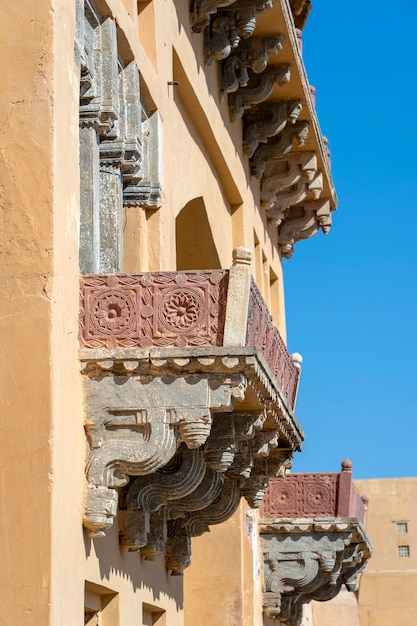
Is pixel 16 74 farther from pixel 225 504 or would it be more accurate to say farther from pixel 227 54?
pixel 227 54

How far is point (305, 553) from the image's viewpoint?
50.6 feet

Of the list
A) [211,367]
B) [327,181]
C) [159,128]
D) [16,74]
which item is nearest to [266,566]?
[327,181]

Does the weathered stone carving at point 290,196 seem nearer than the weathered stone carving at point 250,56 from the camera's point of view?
No

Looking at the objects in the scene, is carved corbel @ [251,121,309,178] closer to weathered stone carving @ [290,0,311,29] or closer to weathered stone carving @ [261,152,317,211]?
weathered stone carving @ [261,152,317,211]

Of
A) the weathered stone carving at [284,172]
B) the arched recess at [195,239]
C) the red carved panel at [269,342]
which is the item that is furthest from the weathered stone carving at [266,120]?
the red carved panel at [269,342]

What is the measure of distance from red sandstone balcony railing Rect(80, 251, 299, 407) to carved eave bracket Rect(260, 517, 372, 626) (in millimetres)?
7456

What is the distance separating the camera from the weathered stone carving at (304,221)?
18.7 metres

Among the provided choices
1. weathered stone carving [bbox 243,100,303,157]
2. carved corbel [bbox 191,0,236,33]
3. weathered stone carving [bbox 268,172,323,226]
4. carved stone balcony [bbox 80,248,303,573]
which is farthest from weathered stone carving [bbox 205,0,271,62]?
carved stone balcony [bbox 80,248,303,573]

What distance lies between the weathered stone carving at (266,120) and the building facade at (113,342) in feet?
10.1

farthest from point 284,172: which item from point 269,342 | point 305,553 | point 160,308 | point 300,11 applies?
point 160,308

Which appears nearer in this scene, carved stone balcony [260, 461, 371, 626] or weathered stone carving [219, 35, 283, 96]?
weathered stone carving [219, 35, 283, 96]

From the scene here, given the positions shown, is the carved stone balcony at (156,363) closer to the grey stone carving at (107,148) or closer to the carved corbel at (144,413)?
the carved corbel at (144,413)

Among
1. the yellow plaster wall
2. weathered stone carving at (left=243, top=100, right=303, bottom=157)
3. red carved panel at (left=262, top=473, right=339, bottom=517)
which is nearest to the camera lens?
the yellow plaster wall

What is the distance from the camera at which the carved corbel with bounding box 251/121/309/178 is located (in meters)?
16.2
